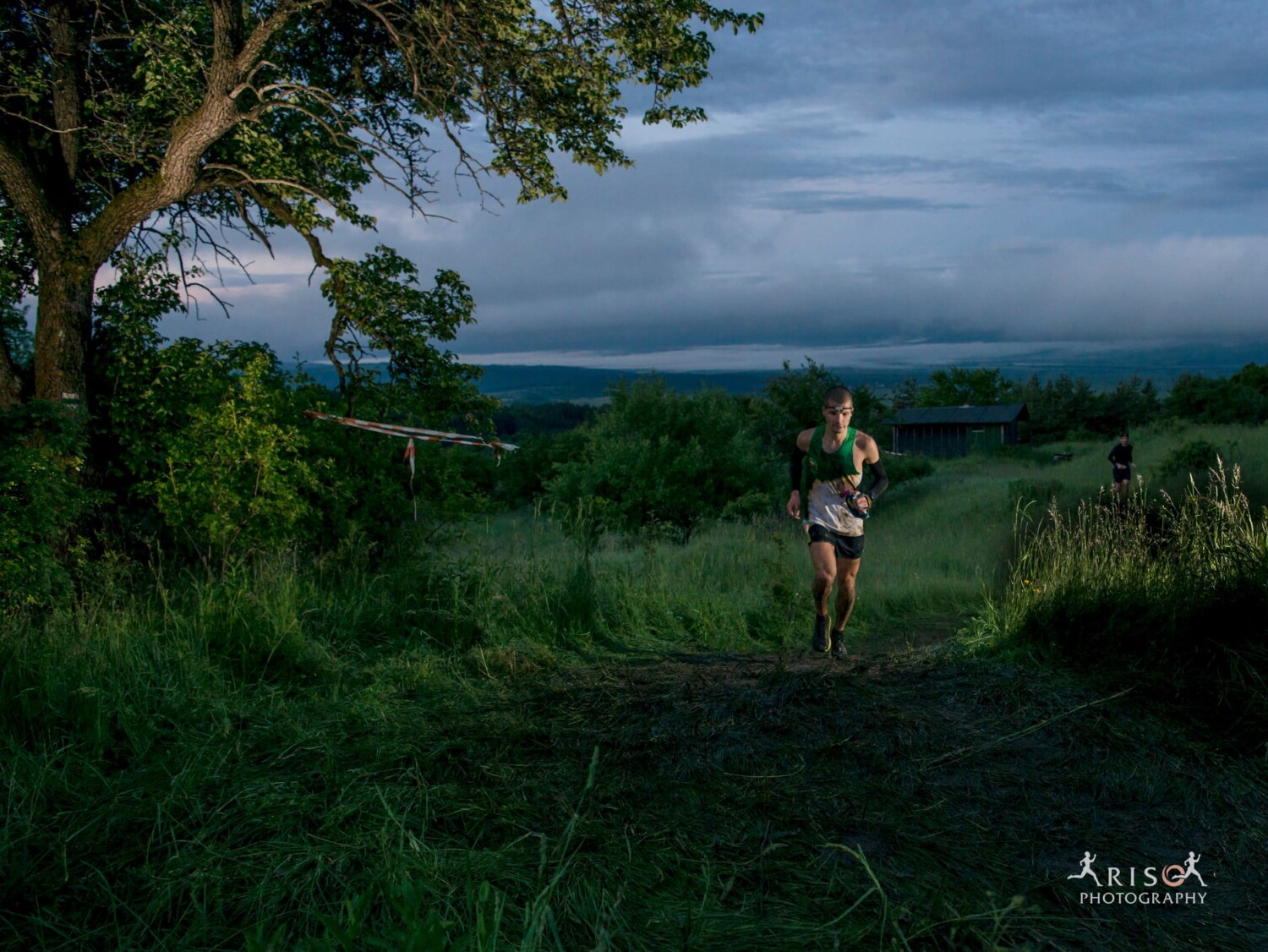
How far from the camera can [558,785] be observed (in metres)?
4.28

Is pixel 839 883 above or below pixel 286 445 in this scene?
below

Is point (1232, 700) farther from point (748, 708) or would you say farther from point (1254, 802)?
point (748, 708)

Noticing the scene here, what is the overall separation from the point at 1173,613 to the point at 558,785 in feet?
13.6

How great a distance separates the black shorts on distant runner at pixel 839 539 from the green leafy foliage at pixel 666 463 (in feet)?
38.6

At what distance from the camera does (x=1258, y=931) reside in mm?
3324

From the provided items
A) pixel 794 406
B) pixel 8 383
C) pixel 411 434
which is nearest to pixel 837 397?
pixel 411 434

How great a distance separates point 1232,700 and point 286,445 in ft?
25.4

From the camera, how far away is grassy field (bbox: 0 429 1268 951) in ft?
10.3

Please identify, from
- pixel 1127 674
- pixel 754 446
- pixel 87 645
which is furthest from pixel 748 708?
pixel 754 446

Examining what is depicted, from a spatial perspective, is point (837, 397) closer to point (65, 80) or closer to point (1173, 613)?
point (1173, 613)

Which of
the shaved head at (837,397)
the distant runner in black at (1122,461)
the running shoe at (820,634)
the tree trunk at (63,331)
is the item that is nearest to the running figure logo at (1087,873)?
the running shoe at (820,634)

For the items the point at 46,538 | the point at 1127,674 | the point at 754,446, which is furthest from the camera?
the point at 754,446

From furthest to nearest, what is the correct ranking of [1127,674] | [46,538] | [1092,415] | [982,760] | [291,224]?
[1092,415], [291,224], [46,538], [1127,674], [982,760]

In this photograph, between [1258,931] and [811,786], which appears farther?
[811,786]
